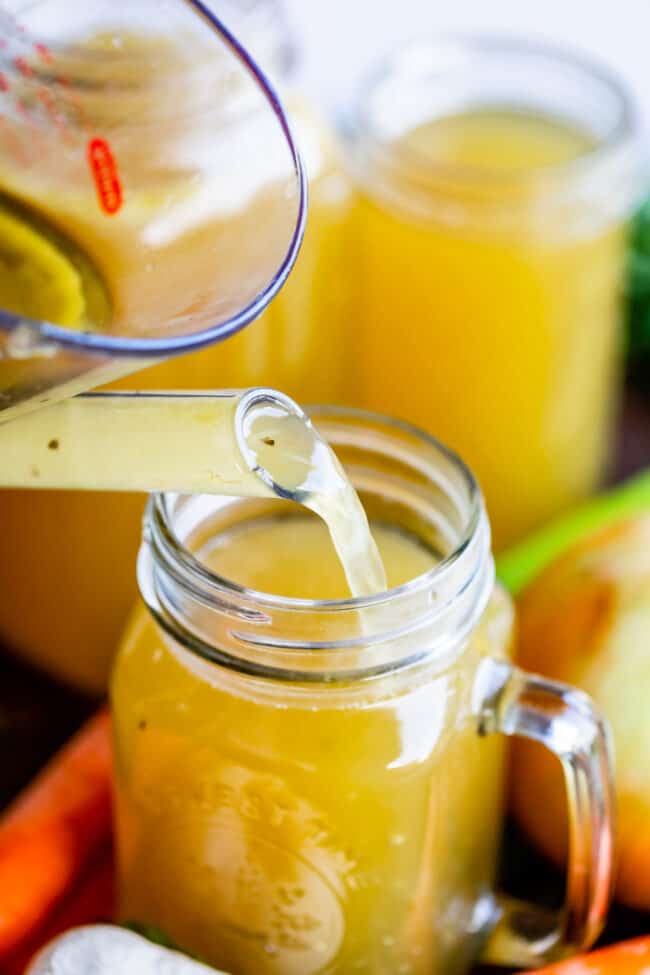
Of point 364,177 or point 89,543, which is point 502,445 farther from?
point 89,543

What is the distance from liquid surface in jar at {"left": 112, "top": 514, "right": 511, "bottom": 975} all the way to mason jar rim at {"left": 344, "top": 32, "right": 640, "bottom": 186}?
376 mm

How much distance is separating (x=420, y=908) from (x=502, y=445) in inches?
20.7

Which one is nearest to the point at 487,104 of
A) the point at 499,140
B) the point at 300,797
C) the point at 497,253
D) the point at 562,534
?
the point at 499,140

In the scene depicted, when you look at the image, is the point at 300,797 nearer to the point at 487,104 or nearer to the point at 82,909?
the point at 82,909

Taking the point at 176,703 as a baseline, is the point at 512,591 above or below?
above

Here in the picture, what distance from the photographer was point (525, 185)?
1.16m

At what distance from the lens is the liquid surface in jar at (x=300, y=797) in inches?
31.6

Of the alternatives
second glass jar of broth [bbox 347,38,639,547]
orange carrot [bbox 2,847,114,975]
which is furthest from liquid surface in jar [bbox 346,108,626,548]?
orange carrot [bbox 2,847,114,975]

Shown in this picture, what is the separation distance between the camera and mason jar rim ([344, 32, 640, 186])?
117 cm

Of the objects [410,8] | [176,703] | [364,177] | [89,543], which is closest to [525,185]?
[364,177]

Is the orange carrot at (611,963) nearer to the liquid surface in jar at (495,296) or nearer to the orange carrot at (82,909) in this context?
the orange carrot at (82,909)

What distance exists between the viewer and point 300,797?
81 centimetres

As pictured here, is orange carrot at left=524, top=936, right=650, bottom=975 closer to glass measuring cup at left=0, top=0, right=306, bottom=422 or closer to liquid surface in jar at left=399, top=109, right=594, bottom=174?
glass measuring cup at left=0, top=0, right=306, bottom=422

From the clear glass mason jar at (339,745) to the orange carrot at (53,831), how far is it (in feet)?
0.20
